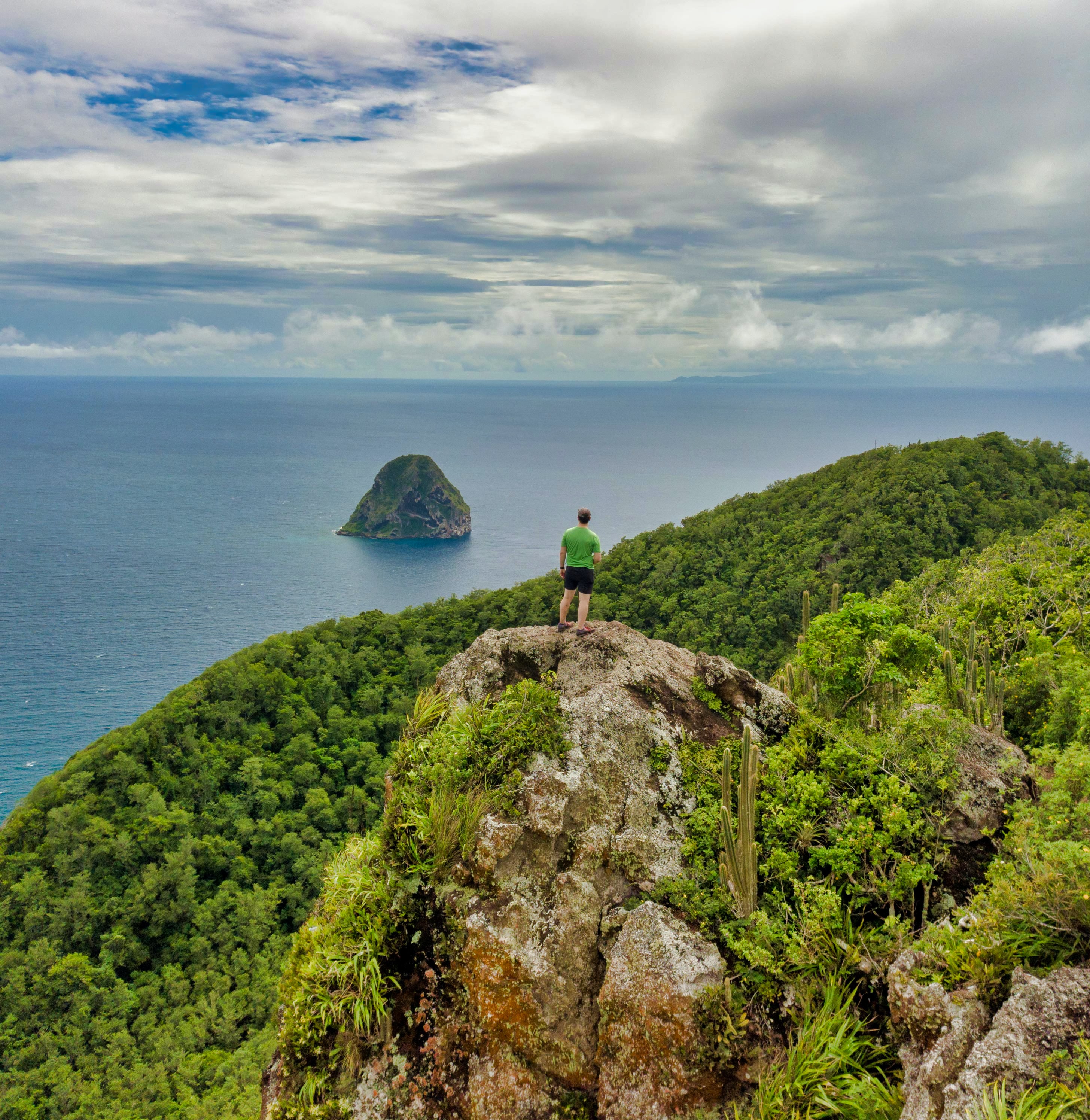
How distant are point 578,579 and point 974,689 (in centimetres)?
666

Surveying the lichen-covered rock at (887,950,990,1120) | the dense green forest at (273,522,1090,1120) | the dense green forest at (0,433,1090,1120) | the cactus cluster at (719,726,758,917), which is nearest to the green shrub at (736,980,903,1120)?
the dense green forest at (273,522,1090,1120)

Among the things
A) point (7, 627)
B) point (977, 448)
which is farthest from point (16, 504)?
point (977, 448)

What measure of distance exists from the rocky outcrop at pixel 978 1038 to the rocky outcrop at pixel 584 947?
72.4 inches

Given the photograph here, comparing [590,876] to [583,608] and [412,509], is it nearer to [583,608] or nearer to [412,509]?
[583,608]

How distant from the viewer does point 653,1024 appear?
6.52 metres

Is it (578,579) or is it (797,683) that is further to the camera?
(797,683)

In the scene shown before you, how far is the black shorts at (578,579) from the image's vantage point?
36.8 ft

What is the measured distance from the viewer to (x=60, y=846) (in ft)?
113

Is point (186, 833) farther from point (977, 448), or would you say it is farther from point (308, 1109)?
point (977, 448)

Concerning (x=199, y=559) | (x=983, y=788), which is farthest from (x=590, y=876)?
(x=199, y=559)

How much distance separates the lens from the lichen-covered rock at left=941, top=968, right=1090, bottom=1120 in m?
4.55

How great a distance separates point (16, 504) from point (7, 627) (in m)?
78.4

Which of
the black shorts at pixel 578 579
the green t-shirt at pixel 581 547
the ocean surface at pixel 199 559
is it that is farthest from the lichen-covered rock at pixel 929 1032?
the ocean surface at pixel 199 559

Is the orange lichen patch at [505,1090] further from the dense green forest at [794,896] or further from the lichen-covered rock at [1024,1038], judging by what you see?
the lichen-covered rock at [1024,1038]
